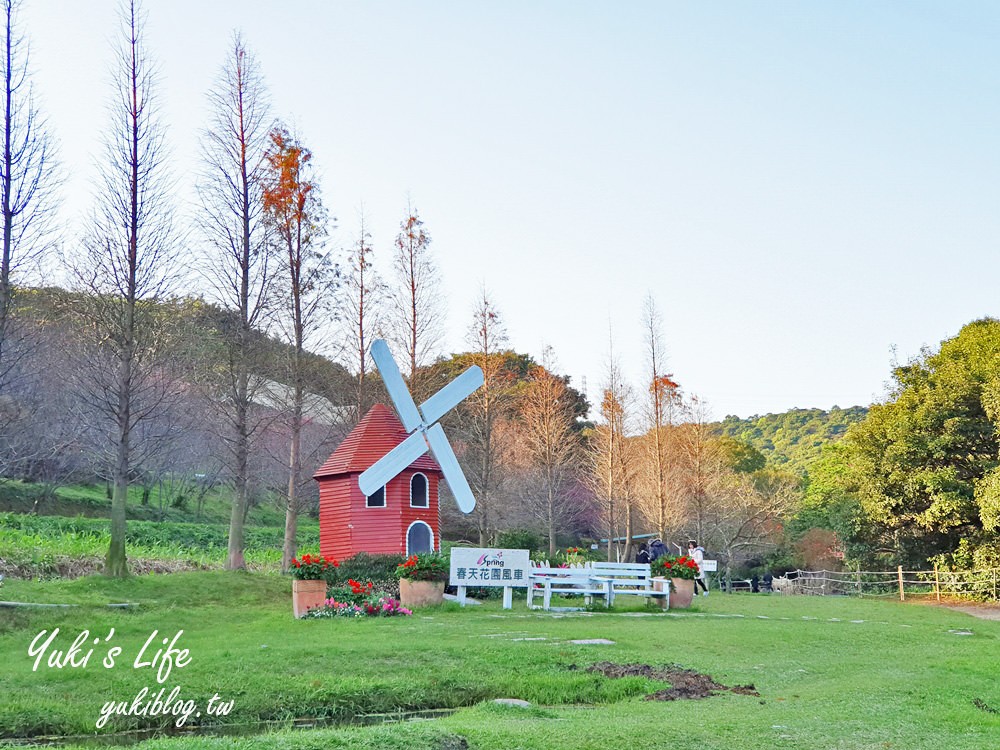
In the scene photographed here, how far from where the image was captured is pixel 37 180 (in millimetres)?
16453

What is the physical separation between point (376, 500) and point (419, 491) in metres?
1.35

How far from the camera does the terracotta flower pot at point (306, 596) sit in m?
15.7

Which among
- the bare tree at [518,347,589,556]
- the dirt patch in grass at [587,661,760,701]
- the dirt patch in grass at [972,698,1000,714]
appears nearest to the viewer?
the dirt patch in grass at [972,698,1000,714]

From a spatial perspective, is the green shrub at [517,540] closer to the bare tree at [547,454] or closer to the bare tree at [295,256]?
the bare tree at [547,454]

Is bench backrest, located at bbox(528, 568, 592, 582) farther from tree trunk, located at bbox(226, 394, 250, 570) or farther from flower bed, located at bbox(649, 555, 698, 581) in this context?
tree trunk, located at bbox(226, 394, 250, 570)

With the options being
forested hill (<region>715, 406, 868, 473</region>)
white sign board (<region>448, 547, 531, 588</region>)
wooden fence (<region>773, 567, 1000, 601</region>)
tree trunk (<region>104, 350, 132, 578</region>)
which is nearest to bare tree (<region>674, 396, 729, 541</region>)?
wooden fence (<region>773, 567, 1000, 601</region>)

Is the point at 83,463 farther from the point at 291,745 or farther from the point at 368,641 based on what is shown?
the point at 291,745

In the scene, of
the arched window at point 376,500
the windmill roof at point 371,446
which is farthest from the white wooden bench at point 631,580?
the windmill roof at point 371,446

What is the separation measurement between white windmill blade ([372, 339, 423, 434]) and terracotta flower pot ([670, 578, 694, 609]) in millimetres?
7530

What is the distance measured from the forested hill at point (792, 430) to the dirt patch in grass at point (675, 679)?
240 ft

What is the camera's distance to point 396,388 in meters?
22.9

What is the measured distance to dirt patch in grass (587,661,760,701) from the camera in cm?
831

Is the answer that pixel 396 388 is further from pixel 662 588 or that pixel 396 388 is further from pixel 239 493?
→ pixel 662 588

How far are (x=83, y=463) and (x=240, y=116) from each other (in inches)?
591
